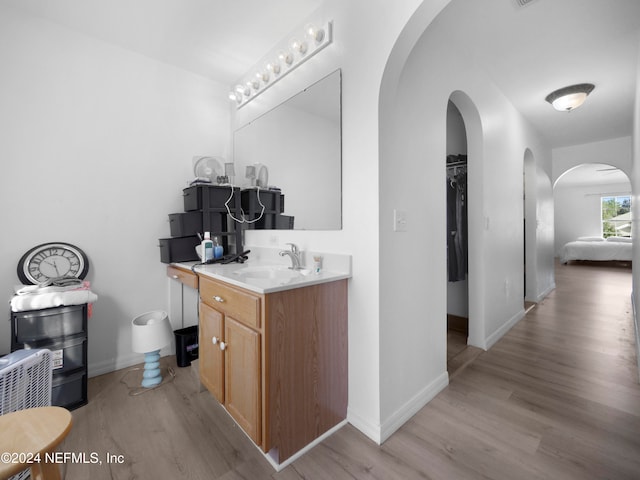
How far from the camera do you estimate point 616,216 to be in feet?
28.3

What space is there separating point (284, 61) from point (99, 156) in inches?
61.3

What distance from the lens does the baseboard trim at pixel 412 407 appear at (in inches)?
59.3

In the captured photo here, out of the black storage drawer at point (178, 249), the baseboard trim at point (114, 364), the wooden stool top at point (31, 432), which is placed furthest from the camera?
the black storage drawer at point (178, 249)

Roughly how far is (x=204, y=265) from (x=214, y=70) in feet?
5.81

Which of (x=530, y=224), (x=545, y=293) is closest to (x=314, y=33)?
(x=530, y=224)

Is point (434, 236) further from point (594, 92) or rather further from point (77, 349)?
point (594, 92)

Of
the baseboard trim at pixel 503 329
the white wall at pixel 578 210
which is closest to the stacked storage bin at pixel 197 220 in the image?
the baseboard trim at pixel 503 329

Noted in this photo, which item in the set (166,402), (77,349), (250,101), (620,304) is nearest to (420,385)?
(166,402)

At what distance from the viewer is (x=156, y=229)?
2.43 metres

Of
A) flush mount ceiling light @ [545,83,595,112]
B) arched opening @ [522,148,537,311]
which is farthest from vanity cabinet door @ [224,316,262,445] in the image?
arched opening @ [522,148,537,311]

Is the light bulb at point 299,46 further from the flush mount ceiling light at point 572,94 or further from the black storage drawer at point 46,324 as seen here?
the flush mount ceiling light at point 572,94

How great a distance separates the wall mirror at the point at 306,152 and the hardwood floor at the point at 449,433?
3.93 ft

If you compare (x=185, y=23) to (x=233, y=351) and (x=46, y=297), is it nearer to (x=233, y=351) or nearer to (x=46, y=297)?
(x=46, y=297)

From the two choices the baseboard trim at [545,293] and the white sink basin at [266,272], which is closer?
the white sink basin at [266,272]
